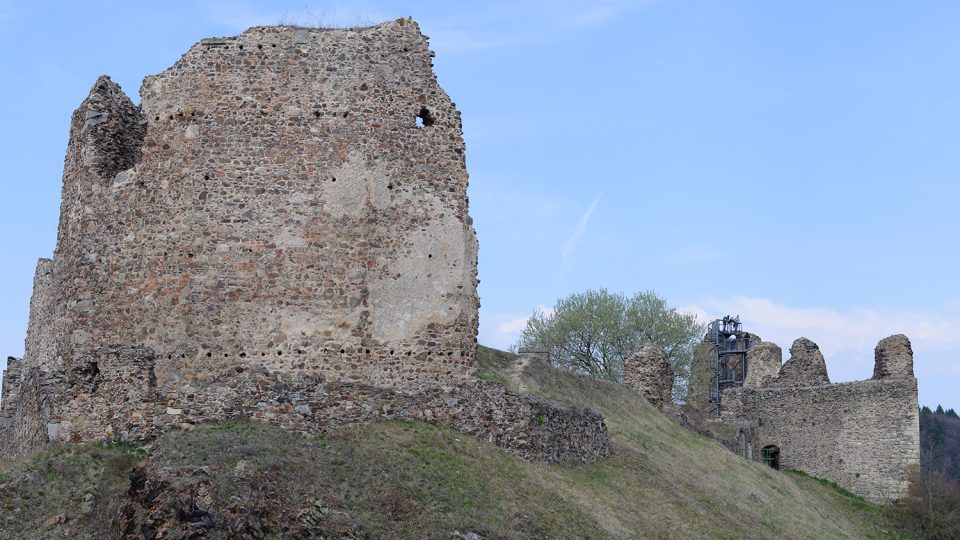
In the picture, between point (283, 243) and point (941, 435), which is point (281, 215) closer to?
point (283, 243)

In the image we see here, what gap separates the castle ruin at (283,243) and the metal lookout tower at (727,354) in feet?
122

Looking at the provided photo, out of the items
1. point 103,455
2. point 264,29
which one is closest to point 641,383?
point 264,29

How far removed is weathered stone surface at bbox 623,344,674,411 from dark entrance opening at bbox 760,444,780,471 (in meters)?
9.04

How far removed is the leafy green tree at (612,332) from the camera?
59812mm

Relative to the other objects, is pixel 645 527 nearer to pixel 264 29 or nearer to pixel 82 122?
pixel 264 29

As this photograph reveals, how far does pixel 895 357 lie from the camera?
43.5 m

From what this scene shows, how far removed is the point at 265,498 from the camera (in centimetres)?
1677

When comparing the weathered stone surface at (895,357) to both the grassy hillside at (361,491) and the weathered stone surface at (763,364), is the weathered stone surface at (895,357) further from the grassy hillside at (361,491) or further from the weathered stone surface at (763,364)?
the grassy hillside at (361,491)

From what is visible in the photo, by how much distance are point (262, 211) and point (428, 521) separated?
22.2 ft

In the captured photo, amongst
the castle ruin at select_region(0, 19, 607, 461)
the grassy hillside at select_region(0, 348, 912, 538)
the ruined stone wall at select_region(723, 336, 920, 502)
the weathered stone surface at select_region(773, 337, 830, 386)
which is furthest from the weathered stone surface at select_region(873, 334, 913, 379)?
the castle ruin at select_region(0, 19, 607, 461)

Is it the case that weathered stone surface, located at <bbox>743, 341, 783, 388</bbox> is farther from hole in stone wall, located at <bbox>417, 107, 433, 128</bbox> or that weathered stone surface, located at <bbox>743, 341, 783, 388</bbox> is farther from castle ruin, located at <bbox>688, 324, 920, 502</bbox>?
hole in stone wall, located at <bbox>417, 107, 433, 128</bbox>

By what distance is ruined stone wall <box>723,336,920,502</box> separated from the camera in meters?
42.5

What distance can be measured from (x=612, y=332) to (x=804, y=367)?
1611 centimetres

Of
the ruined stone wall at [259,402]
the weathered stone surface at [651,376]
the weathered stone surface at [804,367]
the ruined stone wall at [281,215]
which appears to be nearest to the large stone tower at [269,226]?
the ruined stone wall at [281,215]
